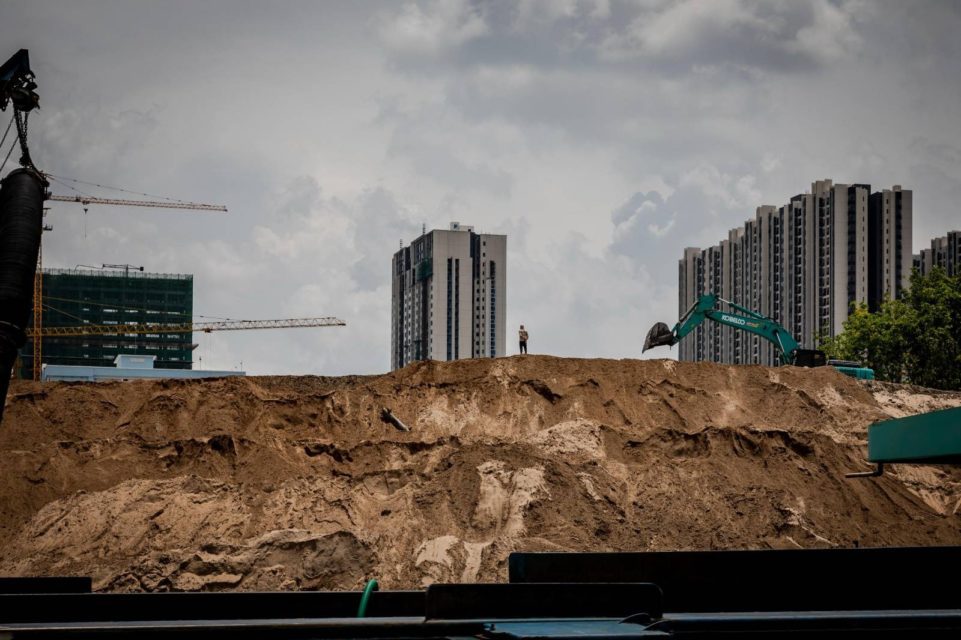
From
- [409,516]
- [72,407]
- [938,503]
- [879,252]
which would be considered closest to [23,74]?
[409,516]

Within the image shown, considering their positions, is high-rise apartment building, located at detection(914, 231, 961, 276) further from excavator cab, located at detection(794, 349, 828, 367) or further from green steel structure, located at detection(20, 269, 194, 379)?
green steel structure, located at detection(20, 269, 194, 379)

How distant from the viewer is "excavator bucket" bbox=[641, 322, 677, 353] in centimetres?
3509

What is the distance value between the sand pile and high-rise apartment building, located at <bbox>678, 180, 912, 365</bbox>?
46.2m

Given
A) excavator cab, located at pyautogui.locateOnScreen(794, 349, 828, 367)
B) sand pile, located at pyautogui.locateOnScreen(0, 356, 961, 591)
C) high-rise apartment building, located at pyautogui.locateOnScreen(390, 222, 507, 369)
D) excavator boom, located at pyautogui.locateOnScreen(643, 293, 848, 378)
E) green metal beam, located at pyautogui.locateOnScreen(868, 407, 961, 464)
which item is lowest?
sand pile, located at pyautogui.locateOnScreen(0, 356, 961, 591)

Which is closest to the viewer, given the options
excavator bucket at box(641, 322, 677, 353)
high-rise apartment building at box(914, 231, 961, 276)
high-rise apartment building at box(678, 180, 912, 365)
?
excavator bucket at box(641, 322, 677, 353)

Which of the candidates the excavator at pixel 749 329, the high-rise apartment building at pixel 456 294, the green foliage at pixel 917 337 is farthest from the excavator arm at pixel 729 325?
the high-rise apartment building at pixel 456 294

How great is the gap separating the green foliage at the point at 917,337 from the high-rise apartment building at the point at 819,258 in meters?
14.7

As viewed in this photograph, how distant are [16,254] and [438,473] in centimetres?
1731

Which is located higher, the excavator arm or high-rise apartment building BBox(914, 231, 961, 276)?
high-rise apartment building BBox(914, 231, 961, 276)

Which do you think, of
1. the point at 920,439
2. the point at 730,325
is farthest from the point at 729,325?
the point at 920,439

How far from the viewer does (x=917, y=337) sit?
192 ft

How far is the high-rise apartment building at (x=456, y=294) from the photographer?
330ft

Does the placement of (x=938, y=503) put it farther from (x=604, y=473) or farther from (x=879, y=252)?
(x=879, y=252)

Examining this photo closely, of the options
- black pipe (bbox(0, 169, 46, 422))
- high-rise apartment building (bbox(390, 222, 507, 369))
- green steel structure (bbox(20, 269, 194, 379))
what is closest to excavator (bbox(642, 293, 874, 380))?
black pipe (bbox(0, 169, 46, 422))
